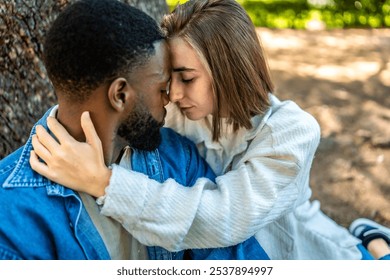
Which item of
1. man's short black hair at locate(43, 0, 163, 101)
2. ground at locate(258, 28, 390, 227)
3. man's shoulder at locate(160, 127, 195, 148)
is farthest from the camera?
ground at locate(258, 28, 390, 227)

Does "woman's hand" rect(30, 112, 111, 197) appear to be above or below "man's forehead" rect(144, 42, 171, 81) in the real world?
below

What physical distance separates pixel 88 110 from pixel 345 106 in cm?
425

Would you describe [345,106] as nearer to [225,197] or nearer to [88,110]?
[225,197]

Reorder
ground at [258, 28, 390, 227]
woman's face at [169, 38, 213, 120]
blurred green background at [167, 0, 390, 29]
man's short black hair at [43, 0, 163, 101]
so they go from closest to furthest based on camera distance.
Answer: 1. man's short black hair at [43, 0, 163, 101]
2. woman's face at [169, 38, 213, 120]
3. ground at [258, 28, 390, 227]
4. blurred green background at [167, 0, 390, 29]

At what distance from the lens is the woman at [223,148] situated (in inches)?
86.1

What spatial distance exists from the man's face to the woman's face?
0.08 m

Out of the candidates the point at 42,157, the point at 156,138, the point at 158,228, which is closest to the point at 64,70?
the point at 42,157

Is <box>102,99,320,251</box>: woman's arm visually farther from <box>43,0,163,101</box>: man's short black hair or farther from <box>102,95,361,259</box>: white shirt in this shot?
<box>43,0,163,101</box>: man's short black hair

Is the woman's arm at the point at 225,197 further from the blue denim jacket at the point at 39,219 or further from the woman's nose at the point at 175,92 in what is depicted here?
the woman's nose at the point at 175,92

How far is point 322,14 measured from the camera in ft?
34.5

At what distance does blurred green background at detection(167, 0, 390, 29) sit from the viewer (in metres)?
10.3

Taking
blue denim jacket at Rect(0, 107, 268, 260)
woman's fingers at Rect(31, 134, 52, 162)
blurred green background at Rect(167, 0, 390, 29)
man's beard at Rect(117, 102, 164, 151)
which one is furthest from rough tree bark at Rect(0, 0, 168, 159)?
blurred green background at Rect(167, 0, 390, 29)

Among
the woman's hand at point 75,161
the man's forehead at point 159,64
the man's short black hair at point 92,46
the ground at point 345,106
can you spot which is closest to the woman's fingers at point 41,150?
the woman's hand at point 75,161

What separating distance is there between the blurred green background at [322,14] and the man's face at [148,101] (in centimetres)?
841
